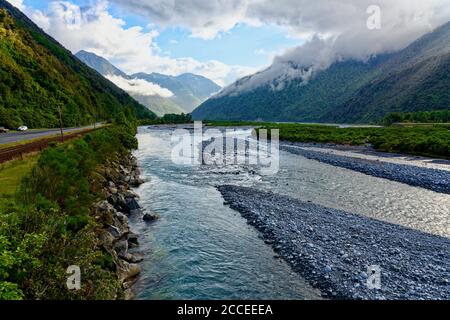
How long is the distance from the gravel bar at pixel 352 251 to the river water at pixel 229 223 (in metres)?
1.13

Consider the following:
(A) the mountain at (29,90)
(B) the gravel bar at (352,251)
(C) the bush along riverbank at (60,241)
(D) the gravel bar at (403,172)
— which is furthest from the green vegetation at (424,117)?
(C) the bush along riverbank at (60,241)

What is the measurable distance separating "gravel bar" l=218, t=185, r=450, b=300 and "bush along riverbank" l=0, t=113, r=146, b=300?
30.7ft

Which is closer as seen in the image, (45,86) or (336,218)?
(336,218)

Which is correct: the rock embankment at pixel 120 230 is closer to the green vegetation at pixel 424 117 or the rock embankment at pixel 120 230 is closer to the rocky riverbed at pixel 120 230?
the rocky riverbed at pixel 120 230

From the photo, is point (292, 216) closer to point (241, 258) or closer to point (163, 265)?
point (241, 258)

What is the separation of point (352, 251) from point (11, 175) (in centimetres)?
2367

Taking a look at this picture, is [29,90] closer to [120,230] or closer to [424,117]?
[120,230]

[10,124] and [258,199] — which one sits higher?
[10,124]

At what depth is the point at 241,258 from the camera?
17719mm

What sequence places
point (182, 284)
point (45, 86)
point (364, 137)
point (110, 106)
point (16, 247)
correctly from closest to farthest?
point (16, 247), point (182, 284), point (364, 137), point (45, 86), point (110, 106)
